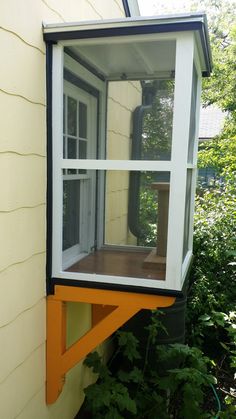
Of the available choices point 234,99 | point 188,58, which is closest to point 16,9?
point 188,58

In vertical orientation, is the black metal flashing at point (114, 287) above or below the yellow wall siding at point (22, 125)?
below

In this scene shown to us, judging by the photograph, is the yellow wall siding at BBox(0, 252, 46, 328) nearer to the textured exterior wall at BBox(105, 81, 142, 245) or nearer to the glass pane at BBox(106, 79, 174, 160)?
the textured exterior wall at BBox(105, 81, 142, 245)

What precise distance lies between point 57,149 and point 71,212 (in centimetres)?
47

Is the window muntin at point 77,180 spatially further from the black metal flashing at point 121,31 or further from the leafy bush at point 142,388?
the leafy bush at point 142,388

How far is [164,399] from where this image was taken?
252cm

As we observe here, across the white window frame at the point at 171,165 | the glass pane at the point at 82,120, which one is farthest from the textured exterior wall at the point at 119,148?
the white window frame at the point at 171,165

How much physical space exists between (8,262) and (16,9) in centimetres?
113

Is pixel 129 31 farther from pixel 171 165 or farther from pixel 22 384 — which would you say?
pixel 22 384

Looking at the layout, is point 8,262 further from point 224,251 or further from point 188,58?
point 224,251

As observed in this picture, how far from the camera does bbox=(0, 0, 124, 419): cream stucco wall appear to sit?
1568mm

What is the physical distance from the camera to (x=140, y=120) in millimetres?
2264

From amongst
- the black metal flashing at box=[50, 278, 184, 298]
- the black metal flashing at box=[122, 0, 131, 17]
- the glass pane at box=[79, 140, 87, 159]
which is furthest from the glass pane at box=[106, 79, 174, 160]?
the black metal flashing at box=[122, 0, 131, 17]

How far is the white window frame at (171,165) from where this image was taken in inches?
66.6

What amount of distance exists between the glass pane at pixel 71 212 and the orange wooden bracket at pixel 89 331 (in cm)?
31
